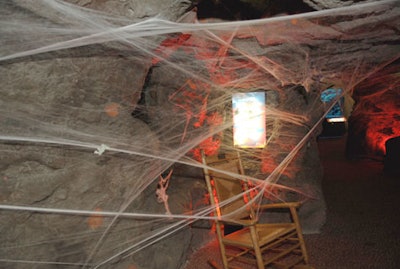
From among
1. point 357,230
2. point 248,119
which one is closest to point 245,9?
point 248,119

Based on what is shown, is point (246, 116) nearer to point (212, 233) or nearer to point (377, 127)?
point (212, 233)

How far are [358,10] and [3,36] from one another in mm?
2298

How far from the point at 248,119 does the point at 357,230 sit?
2.02m

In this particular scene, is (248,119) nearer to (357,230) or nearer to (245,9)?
(245,9)

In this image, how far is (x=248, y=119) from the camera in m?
3.15

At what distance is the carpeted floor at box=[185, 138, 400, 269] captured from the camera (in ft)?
9.00

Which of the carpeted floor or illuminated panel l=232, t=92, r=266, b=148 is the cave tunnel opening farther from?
the carpeted floor

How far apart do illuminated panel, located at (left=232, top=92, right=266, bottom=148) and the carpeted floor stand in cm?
135

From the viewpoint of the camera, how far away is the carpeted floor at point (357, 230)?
2.74m

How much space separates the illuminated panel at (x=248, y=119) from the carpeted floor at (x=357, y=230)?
135cm

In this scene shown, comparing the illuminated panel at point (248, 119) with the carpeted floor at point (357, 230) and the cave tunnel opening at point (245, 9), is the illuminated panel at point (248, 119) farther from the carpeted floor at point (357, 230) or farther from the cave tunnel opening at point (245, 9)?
the carpeted floor at point (357, 230)

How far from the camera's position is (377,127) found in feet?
25.5

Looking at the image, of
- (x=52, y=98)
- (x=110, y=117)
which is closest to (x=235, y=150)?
(x=110, y=117)

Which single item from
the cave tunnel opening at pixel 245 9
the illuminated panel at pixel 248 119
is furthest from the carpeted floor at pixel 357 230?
the cave tunnel opening at pixel 245 9
